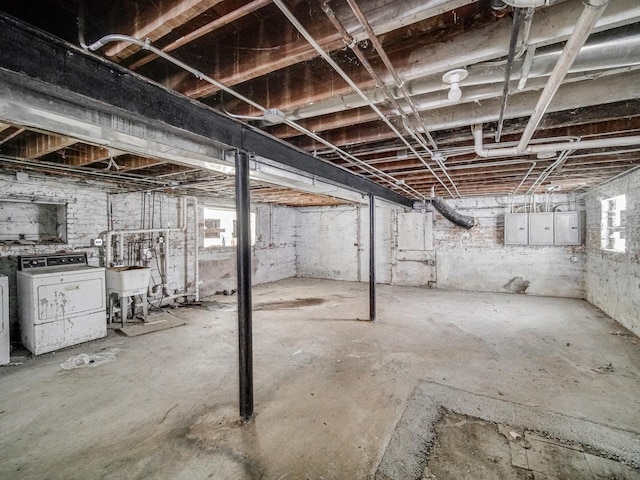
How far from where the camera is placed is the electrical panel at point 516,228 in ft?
21.0

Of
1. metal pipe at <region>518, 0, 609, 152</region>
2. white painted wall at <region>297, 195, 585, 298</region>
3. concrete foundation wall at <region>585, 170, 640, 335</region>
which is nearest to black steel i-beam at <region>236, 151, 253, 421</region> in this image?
metal pipe at <region>518, 0, 609, 152</region>

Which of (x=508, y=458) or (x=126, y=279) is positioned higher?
(x=126, y=279)

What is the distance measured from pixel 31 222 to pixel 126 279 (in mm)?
1532

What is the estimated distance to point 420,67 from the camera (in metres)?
1.49

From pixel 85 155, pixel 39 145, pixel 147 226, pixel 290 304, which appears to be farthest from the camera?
pixel 290 304

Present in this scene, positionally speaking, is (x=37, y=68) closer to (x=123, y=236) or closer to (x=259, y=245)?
(x=123, y=236)

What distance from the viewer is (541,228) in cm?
629

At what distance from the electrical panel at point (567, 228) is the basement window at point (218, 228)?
23.1 feet

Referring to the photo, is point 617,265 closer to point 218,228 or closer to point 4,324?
point 218,228

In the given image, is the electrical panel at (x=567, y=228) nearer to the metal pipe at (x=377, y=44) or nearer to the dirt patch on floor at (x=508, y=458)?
the dirt patch on floor at (x=508, y=458)

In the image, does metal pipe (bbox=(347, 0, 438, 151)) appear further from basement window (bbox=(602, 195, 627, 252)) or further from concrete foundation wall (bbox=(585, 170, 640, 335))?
basement window (bbox=(602, 195, 627, 252))

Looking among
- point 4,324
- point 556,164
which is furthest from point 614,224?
point 4,324

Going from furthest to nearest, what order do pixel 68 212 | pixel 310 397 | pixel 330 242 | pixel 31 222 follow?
pixel 330 242 → pixel 68 212 → pixel 31 222 → pixel 310 397

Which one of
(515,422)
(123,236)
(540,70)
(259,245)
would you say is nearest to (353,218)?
Result: (259,245)
